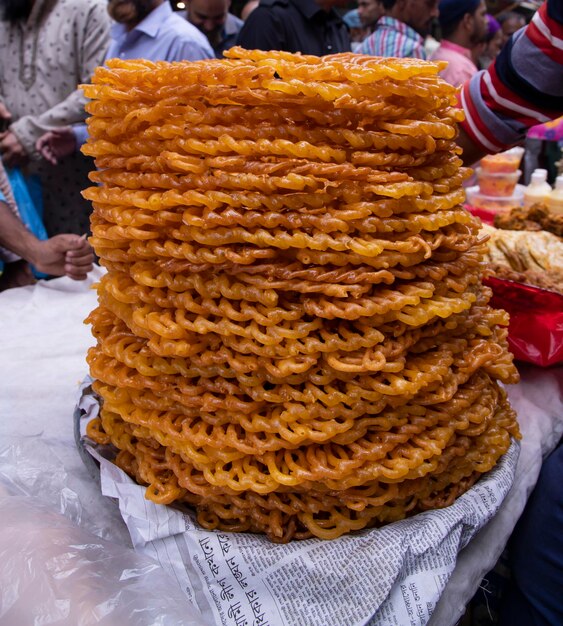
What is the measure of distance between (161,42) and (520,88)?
1.86m

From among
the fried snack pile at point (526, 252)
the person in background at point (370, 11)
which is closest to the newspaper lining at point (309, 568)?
the fried snack pile at point (526, 252)

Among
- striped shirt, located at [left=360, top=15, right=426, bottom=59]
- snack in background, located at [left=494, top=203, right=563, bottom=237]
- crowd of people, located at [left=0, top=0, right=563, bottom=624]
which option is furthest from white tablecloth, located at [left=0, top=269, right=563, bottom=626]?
striped shirt, located at [left=360, top=15, right=426, bottom=59]

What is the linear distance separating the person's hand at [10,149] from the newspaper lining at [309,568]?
6.84 feet

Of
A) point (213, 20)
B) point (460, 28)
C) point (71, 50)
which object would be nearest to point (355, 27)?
point (460, 28)

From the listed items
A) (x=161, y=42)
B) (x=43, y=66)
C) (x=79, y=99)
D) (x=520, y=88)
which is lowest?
(x=79, y=99)

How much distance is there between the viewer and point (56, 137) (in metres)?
2.51

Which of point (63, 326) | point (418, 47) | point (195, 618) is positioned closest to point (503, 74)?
point (195, 618)

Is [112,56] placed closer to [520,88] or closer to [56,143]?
[56,143]

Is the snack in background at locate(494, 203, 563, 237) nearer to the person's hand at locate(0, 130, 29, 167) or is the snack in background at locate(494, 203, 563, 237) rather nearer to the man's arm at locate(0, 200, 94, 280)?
the man's arm at locate(0, 200, 94, 280)

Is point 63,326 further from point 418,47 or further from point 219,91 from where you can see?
point 418,47

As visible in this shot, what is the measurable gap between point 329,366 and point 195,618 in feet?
1.25

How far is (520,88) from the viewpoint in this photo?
127cm

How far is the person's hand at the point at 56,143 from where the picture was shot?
250cm

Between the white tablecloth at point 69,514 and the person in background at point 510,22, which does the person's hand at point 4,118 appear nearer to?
the white tablecloth at point 69,514
